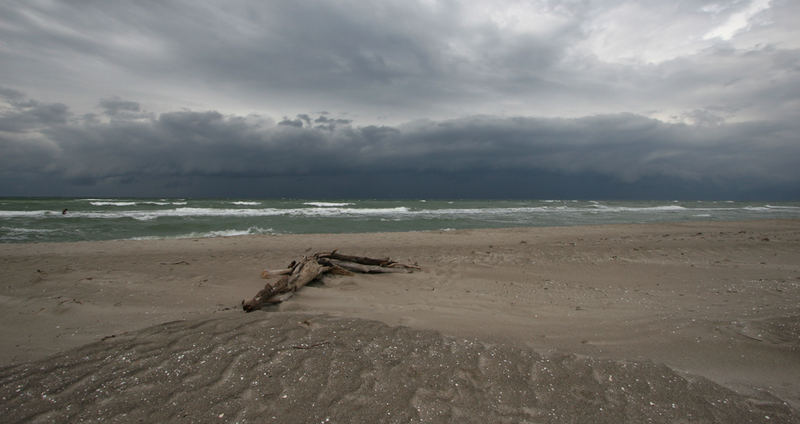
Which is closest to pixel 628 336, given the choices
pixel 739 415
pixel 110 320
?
pixel 739 415

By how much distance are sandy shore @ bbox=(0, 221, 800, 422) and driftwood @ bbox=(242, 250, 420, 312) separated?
9.1 inches

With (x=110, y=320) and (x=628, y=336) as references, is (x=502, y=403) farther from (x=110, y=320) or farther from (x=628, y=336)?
(x=110, y=320)

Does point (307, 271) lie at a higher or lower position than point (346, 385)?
higher

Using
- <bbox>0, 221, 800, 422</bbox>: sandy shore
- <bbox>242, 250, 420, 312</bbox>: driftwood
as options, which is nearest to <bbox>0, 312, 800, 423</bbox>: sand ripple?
<bbox>0, 221, 800, 422</bbox>: sandy shore

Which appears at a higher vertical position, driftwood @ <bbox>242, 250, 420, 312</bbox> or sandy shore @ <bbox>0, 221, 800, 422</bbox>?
driftwood @ <bbox>242, 250, 420, 312</bbox>

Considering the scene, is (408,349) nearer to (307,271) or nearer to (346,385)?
(346,385)

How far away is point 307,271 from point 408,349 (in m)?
3.08

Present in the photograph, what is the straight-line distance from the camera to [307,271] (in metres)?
5.90

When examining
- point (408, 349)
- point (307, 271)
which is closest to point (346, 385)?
point (408, 349)

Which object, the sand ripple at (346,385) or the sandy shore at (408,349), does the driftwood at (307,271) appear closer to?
the sandy shore at (408,349)

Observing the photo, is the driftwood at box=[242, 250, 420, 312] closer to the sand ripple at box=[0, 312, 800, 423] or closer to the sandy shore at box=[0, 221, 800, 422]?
the sandy shore at box=[0, 221, 800, 422]

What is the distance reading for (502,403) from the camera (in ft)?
8.47

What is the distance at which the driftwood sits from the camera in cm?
462

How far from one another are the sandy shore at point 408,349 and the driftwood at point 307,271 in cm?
23
